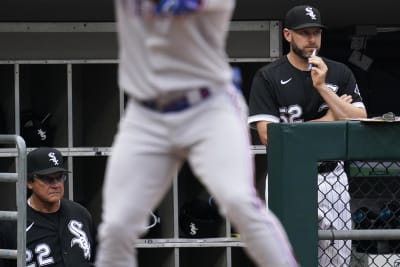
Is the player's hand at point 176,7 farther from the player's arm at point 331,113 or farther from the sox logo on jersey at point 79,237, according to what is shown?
the sox logo on jersey at point 79,237

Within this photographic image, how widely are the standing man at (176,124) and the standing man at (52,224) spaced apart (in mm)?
2446

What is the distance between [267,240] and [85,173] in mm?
4733

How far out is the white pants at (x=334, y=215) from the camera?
17.3 feet

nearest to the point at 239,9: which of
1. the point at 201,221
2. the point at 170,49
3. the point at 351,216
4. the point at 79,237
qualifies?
the point at 201,221

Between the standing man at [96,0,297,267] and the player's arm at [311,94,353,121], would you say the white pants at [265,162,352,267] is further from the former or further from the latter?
the standing man at [96,0,297,267]

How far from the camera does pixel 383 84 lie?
862 cm

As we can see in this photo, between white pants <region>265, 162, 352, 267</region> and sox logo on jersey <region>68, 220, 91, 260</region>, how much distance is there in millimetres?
1408

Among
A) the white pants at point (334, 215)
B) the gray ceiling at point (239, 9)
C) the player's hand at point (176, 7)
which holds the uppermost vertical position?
the gray ceiling at point (239, 9)

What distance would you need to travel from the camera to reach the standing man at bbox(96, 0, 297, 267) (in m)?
3.47

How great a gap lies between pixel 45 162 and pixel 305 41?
1.62 m

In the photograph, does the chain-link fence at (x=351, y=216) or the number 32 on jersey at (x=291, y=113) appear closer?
the chain-link fence at (x=351, y=216)

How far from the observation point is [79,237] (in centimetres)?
603

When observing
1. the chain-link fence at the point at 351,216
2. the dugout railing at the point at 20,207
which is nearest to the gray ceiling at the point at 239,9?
the dugout railing at the point at 20,207

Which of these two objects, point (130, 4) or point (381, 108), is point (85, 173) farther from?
point (130, 4)
